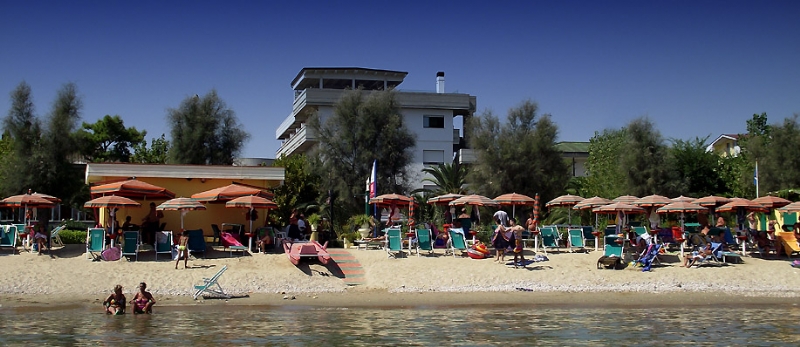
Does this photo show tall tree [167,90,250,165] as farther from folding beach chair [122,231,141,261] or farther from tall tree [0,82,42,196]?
folding beach chair [122,231,141,261]

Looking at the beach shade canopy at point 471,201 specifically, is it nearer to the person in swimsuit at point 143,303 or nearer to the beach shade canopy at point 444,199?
the beach shade canopy at point 444,199

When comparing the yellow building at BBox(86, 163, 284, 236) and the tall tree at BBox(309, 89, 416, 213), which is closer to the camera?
the yellow building at BBox(86, 163, 284, 236)

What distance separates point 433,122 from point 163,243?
32302mm

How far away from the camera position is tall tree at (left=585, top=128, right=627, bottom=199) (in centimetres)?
3997

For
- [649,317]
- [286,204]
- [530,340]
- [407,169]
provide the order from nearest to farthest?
1. [530,340]
2. [649,317]
3. [286,204]
4. [407,169]

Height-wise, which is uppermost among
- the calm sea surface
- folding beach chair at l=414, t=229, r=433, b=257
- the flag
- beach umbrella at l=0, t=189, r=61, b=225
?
the flag

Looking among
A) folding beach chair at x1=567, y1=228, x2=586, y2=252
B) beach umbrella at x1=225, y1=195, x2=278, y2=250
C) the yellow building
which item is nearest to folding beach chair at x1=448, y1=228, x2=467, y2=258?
folding beach chair at x1=567, y1=228, x2=586, y2=252

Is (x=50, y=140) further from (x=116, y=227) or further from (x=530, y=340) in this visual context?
(x=530, y=340)

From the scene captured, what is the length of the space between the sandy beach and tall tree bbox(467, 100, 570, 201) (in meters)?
13.4

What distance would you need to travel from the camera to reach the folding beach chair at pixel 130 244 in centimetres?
2365

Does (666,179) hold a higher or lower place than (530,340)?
higher

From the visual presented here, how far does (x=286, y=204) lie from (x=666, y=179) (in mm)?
18247

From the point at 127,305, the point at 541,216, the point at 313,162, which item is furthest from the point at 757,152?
the point at 127,305

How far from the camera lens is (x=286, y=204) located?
38.5 metres
